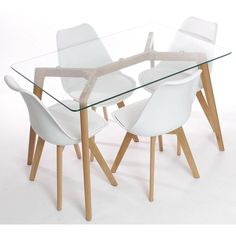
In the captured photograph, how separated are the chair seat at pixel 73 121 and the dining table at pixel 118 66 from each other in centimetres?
10

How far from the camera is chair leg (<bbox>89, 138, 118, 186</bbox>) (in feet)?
10.5

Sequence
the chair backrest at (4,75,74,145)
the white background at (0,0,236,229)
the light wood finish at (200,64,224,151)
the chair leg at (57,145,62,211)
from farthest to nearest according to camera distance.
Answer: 1. the white background at (0,0,236,229)
2. the light wood finish at (200,64,224,151)
3. the chair leg at (57,145,62,211)
4. the chair backrest at (4,75,74,145)

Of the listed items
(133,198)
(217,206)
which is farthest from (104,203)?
(217,206)

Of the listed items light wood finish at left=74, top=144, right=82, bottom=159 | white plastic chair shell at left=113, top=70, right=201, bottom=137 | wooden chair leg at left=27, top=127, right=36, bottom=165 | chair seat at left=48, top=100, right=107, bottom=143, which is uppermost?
white plastic chair shell at left=113, top=70, right=201, bottom=137

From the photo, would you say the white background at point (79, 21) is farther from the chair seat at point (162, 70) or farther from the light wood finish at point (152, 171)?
the chair seat at point (162, 70)

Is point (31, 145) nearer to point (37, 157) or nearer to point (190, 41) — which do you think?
point (37, 157)

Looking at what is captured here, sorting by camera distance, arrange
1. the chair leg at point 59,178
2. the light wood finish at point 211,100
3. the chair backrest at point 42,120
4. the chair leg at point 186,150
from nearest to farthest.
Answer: the chair backrest at point 42,120
the chair leg at point 59,178
the chair leg at point 186,150
the light wood finish at point 211,100

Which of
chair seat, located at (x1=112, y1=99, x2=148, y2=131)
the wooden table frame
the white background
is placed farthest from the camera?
the white background

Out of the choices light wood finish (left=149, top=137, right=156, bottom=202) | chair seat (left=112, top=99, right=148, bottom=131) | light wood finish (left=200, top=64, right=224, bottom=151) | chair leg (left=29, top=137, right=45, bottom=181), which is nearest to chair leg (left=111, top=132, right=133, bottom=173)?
chair seat (left=112, top=99, right=148, bottom=131)

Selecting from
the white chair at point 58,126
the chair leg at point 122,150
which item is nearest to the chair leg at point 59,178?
the white chair at point 58,126

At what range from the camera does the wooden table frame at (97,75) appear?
296 cm

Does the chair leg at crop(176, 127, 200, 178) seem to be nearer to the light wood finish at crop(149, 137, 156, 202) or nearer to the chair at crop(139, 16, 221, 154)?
the light wood finish at crop(149, 137, 156, 202)

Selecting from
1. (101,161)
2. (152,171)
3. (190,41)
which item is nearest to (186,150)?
(152,171)

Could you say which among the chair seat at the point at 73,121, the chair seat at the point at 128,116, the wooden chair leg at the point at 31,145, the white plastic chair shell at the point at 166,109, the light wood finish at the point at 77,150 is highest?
the white plastic chair shell at the point at 166,109
